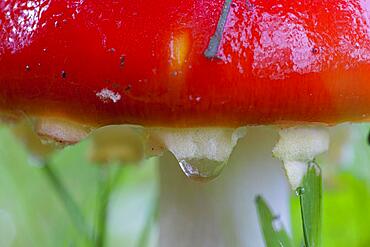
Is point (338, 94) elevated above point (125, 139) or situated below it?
below

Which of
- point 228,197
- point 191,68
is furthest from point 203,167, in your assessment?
point 228,197

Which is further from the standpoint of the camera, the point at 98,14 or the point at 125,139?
the point at 125,139

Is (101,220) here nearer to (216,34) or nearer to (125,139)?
(125,139)

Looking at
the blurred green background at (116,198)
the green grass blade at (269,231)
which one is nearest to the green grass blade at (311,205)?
the green grass blade at (269,231)

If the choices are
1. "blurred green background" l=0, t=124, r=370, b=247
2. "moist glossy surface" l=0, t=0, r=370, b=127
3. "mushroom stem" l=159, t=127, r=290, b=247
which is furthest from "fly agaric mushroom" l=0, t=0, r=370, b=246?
"blurred green background" l=0, t=124, r=370, b=247

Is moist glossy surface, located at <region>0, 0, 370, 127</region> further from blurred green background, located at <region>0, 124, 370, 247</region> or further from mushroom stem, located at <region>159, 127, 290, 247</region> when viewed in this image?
blurred green background, located at <region>0, 124, 370, 247</region>

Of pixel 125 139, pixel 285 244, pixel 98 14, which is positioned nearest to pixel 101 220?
pixel 125 139

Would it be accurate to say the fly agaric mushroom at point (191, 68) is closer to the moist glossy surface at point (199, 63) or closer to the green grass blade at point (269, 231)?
the moist glossy surface at point (199, 63)
